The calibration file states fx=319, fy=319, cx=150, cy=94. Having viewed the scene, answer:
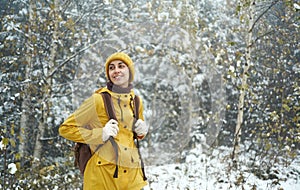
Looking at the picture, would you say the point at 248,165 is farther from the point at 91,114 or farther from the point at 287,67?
the point at 91,114

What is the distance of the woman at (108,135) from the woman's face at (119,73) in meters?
0.02

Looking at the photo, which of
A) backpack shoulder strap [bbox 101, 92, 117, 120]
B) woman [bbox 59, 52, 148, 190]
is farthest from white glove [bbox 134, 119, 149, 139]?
backpack shoulder strap [bbox 101, 92, 117, 120]

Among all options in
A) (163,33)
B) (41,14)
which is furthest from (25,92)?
(163,33)

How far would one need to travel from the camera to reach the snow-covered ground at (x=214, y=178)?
5648 millimetres

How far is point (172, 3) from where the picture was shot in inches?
368

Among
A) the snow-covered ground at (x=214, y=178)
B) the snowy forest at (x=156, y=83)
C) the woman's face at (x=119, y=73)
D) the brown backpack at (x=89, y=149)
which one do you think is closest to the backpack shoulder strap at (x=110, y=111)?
the brown backpack at (x=89, y=149)

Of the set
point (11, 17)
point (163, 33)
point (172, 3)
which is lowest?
point (163, 33)

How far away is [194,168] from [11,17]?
519cm

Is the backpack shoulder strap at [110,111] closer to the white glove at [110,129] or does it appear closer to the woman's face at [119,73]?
the white glove at [110,129]

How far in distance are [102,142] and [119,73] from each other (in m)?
0.58

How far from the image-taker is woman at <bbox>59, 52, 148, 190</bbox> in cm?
238

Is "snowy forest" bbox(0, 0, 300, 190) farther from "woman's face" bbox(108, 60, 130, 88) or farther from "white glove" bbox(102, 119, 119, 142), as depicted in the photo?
"white glove" bbox(102, 119, 119, 142)

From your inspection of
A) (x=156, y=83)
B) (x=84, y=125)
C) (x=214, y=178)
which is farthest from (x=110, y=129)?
(x=156, y=83)

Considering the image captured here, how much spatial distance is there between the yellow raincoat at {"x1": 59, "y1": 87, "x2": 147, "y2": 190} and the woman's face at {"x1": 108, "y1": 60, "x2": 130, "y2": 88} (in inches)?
5.1
